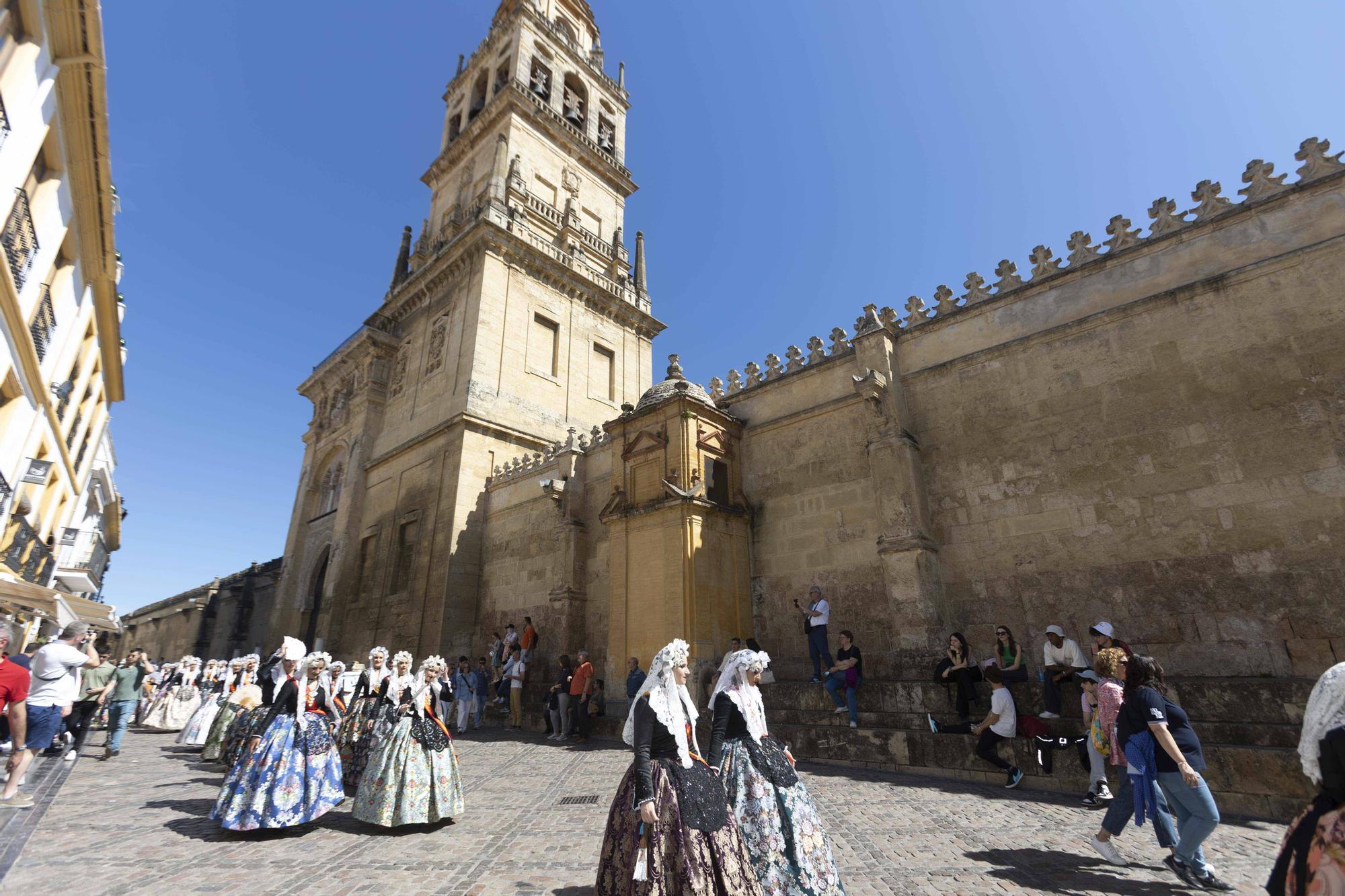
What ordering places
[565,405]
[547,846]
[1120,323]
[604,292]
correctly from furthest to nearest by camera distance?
[604,292] → [565,405] → [1120,323] → [547,846]

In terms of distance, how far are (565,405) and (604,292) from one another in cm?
502

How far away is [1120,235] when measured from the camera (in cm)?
954

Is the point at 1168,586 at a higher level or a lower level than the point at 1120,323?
lower

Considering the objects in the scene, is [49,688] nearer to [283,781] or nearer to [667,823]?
[283,781]

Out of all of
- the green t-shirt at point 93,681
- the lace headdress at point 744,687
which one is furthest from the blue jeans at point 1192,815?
the green t-shirt at point 93,681

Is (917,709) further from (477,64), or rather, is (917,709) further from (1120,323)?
(477,64)

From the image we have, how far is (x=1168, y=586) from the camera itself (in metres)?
7.90

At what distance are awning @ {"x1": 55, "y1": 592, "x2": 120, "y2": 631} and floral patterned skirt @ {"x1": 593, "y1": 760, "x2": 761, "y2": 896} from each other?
44.0ft

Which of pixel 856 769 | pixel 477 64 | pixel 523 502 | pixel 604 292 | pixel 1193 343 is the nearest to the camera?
pixel 856 769

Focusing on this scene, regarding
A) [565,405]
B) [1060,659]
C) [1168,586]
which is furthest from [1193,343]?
[565,405]

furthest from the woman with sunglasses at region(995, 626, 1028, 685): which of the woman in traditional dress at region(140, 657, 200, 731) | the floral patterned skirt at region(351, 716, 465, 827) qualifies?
the woman in traditional dress at region(140, 657, 200, 731)

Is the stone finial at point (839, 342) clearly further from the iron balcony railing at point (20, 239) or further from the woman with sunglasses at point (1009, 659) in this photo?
the iron balcony railing at point (20, 239)

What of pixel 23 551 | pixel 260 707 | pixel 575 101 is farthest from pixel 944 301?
pixel 575 101

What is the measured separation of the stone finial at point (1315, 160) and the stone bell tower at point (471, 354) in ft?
51.8
